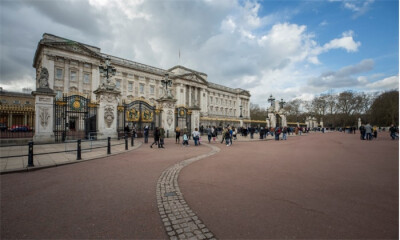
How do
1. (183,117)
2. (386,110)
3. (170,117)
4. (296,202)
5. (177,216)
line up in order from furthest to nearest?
(386,110), (183,117), (170,117), (296,202), (177,216)

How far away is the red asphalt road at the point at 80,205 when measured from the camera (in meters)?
2.56

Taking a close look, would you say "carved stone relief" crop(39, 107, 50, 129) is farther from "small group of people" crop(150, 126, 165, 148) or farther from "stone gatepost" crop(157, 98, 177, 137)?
"stone gatepost" crop(157, 98, 177, 137)

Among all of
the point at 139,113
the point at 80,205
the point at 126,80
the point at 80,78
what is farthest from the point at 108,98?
the point at 126,80

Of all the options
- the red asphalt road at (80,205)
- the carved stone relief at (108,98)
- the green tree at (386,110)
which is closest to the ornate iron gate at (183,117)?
the carved stone relief at (108,98)

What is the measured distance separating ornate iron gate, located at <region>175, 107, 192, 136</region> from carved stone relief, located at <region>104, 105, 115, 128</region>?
22.7 ft

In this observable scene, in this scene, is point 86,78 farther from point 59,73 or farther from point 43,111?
point 43,111

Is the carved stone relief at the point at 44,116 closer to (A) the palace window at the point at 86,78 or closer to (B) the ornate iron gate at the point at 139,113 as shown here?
(B) the ornate iron gate at the point at 139,113

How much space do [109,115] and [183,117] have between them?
814 centimetres

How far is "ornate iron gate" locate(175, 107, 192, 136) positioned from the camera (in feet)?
64.0

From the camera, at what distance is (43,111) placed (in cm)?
1135

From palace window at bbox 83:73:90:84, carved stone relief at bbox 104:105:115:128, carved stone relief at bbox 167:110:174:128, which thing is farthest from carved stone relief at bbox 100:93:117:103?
palace window at bbox 83:73:90:84

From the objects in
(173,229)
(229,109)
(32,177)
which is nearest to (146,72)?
(229,109)

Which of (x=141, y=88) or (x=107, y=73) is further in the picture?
(x=141, y=88)

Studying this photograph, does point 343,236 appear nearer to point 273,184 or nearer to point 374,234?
point 374,234
